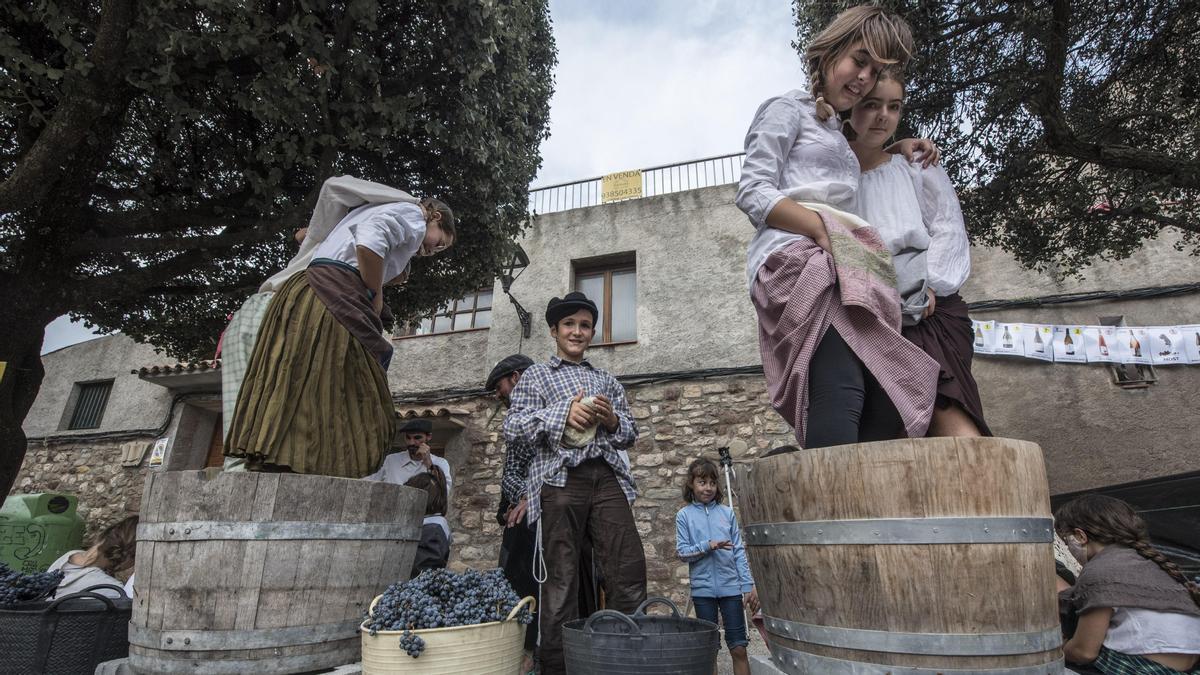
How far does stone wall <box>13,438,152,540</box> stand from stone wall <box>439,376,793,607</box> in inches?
219

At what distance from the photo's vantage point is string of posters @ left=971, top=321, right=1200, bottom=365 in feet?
22.3

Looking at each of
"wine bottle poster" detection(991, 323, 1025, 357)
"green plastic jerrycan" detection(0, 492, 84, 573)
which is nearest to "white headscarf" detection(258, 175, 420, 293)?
"wine bottle poster" detection(991, 323, 1025, 357)

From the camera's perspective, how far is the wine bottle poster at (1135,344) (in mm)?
6883

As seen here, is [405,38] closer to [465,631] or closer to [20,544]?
[465,631]

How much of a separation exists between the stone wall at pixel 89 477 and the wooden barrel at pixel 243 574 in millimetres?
9444

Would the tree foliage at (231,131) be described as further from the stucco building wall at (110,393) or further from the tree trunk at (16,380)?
the stucco building wall at (110,393)

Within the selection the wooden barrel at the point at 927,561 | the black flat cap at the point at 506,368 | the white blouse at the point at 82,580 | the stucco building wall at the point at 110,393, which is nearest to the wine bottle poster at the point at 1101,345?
the black flat cap at the point at 506,368

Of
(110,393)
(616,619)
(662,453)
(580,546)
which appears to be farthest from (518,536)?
(110,393)

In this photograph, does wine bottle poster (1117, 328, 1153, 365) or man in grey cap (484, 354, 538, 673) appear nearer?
man in grey cap (484, 354, 538, 673)

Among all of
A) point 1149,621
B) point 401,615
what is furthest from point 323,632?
point 1149,621

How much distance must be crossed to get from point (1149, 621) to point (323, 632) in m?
3.01

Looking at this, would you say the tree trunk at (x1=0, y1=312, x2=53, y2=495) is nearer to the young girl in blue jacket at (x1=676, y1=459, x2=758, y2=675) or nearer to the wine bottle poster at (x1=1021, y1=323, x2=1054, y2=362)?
the young girl in blue jacket at (x1=676, y1=459, x2=758, y2=675)

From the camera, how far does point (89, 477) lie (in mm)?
9797

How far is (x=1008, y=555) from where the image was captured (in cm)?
114
